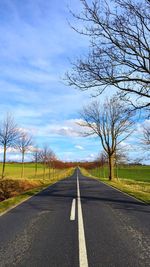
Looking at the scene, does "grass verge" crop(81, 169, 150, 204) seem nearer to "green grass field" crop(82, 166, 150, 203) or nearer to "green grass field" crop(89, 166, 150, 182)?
"green grass field" crop(82, 166, 150, 203)

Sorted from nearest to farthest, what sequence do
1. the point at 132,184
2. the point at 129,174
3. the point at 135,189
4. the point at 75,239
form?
the point at 75,239, the point at 135,189, the point at 132,184, the point at 129,174

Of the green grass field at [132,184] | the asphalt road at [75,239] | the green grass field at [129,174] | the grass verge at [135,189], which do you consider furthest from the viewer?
the green grass field at [129,174]

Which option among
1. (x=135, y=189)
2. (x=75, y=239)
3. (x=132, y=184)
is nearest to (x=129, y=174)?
(x=132, y=184)

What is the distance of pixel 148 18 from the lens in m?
13.5

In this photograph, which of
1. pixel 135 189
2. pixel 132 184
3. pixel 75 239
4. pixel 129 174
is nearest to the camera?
pixel 75 239

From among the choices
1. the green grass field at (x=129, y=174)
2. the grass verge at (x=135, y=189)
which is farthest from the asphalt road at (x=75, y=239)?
→ the green grass field at (x=129, y=174)

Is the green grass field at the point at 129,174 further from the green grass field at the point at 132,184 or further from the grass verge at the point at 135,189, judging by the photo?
the grass verge at the point at 135,189

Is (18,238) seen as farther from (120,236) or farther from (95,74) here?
(95,74)

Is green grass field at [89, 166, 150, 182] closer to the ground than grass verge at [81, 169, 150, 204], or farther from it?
farther from it

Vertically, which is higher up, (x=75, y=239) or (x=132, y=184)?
(x=132, y=184)

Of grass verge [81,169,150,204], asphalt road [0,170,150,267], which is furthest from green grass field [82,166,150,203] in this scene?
asphalt road [0,170,150,267]

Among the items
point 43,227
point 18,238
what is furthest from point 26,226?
point 18,238

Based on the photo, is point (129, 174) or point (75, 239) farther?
point (129, 174)

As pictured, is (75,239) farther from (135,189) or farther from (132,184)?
(132,184)
